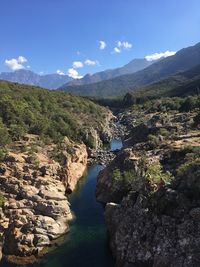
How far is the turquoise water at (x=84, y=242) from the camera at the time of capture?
155 ft

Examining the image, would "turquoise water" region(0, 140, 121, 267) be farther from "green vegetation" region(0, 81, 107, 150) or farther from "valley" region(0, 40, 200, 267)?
"green vegetation" region(0, 81, 107, 150)

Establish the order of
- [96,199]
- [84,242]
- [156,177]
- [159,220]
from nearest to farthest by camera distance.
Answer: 1. [159,220]
2. [156,177]
3. [84,242]
4. [96,199]

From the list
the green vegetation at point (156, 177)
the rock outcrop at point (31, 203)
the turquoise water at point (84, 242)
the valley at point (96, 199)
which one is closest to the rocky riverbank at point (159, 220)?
the green vegetation at point (156, 177)

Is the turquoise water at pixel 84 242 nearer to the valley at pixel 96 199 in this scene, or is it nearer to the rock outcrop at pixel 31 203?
the valley at pixel 96 199

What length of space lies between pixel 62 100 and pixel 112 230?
100 meters

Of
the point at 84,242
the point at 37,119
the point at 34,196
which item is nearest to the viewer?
the point at 84,242

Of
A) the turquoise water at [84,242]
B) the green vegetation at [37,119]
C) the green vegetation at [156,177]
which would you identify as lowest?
the turquoise water at [84,242]

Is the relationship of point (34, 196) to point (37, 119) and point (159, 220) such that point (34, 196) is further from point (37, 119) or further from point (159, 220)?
point (37, 119)

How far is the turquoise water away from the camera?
47.3 meters

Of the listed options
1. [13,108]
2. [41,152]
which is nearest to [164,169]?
[41,152]

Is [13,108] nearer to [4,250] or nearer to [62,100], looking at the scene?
[62,100]

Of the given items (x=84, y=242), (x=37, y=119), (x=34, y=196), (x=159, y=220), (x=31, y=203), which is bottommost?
(x=84, y=242)

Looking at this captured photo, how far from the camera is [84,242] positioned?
52.2 meters

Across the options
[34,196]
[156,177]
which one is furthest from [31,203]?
[156,177]
